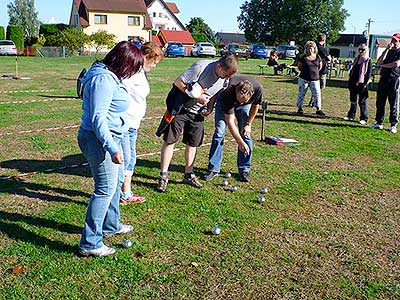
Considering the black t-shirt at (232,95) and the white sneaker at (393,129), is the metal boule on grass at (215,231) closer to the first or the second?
the black t-shirt at (232,95)

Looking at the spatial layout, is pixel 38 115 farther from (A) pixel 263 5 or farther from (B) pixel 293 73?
(A) pixel 263 5

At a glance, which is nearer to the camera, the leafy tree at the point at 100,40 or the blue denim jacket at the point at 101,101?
the blue denim jacket at the point at 101,101

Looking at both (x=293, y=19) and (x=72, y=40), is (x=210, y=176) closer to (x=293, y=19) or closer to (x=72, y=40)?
(x=72, y=40)

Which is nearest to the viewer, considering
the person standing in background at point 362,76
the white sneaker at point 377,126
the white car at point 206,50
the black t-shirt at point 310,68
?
the white sneaker at point 377,126

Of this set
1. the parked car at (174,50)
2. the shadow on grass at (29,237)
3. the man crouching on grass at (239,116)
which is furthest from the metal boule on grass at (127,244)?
the parked car at (174,50)

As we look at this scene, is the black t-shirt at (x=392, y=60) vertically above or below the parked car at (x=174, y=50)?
below

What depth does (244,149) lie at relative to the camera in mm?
5578

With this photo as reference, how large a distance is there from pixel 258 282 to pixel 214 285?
0.36 meters

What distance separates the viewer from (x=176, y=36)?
62625 mm

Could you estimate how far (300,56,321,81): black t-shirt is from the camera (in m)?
11.2

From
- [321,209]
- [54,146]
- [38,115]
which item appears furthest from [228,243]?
[38,115]

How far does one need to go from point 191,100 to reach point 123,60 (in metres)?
1.89

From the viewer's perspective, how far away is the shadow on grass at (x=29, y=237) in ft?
13.4

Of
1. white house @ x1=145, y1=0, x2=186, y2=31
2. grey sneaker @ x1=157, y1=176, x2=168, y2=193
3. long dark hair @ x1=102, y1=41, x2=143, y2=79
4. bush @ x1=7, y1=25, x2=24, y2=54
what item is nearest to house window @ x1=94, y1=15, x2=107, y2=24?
bush @ x1=7, y1=25, x2=24, y2=54
